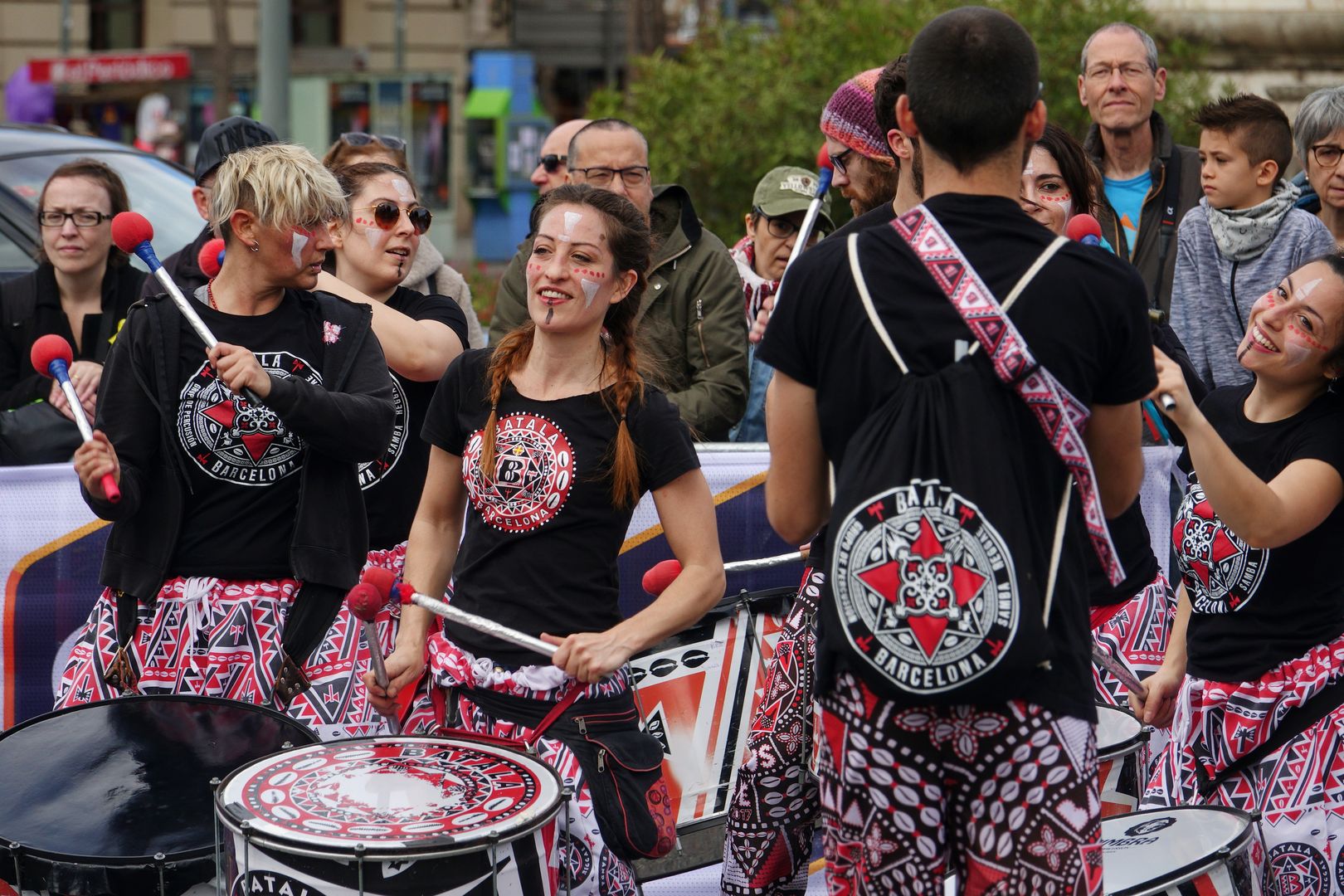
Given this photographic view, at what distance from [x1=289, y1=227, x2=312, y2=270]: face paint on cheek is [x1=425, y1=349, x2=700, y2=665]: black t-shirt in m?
0.60

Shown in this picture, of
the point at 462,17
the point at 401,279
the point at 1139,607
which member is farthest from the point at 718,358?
the point at 462,17

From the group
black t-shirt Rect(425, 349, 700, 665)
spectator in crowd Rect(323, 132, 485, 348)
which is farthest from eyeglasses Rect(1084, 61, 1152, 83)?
black t-shirt Rect(425, 349, 700, 665)

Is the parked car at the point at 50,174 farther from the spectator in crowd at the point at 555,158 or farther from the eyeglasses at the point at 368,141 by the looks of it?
the eyeglasses at the point at 368,141

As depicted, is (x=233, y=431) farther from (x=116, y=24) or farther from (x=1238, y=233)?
(x=116, y=24)

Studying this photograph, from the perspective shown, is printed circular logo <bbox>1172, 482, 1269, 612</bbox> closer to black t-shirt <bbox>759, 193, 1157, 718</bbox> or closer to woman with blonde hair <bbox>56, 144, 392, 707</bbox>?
black t-shirt <bbox>759, 193, 1157, 718</bbox>

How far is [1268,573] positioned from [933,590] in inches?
55.8

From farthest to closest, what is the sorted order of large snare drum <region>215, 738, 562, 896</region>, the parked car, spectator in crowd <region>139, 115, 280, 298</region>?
1. the parked car
2. spectator in crowd <region>139, 115, 280, 298</region>
3. large snare drum <region>215, 738, 562, 896</region>

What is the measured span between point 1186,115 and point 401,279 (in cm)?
636

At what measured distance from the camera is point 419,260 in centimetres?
495

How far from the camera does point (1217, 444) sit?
9.71 feet

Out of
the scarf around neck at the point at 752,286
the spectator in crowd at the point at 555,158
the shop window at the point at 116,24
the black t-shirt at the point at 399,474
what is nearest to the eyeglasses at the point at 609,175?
the scarf around neck at the point at 752,286

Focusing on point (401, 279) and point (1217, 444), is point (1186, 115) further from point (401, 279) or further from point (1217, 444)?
point (1217, 444)

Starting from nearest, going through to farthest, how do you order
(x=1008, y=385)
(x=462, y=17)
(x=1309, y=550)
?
(x=1008, y=385)
(x=1309, y=550)
(x=462, y=17)

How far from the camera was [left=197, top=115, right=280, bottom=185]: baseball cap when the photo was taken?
15.2 feet
